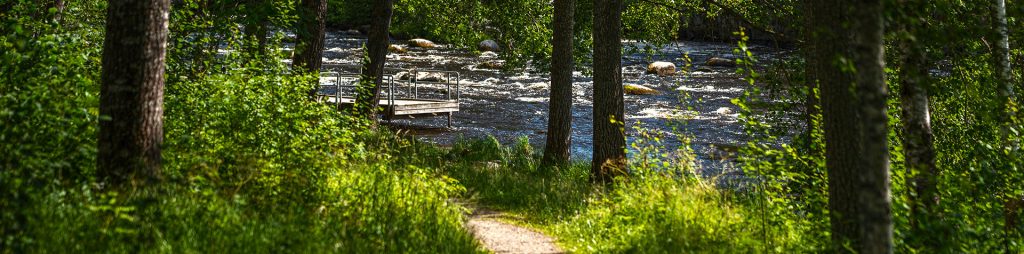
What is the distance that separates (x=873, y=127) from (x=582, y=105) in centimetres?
2309

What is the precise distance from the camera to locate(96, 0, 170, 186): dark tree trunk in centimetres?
612

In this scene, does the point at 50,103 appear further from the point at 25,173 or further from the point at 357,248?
the point at 357,248

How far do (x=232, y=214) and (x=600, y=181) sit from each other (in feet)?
26.8

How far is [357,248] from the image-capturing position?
6.35 meters

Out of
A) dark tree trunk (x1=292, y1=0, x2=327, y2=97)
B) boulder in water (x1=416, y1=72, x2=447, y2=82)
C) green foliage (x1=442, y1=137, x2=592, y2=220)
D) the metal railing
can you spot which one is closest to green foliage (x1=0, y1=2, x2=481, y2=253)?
green foliage (x1=442, y1=137, x2=592, y2=220)

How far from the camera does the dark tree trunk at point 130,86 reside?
6.12 meters

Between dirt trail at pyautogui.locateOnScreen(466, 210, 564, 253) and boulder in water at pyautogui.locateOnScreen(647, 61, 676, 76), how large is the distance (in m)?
24.7

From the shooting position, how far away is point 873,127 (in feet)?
14.8

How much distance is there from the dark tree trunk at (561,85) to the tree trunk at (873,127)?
9866 millimetres

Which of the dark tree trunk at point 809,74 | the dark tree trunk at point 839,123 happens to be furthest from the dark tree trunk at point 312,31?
the dark tree trunk at point 839,123

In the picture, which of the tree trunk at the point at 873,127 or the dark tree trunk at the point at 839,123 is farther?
the dark tree trunk at the point at 839,123

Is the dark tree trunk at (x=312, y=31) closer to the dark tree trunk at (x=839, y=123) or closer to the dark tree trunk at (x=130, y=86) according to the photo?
the dark tree trunk at (x=130, y=86)

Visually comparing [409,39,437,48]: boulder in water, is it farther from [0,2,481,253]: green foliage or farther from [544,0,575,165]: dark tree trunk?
[0,2,481,253]: green foliage

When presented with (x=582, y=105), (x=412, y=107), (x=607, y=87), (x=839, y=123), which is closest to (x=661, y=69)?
(x=582, y=105)
